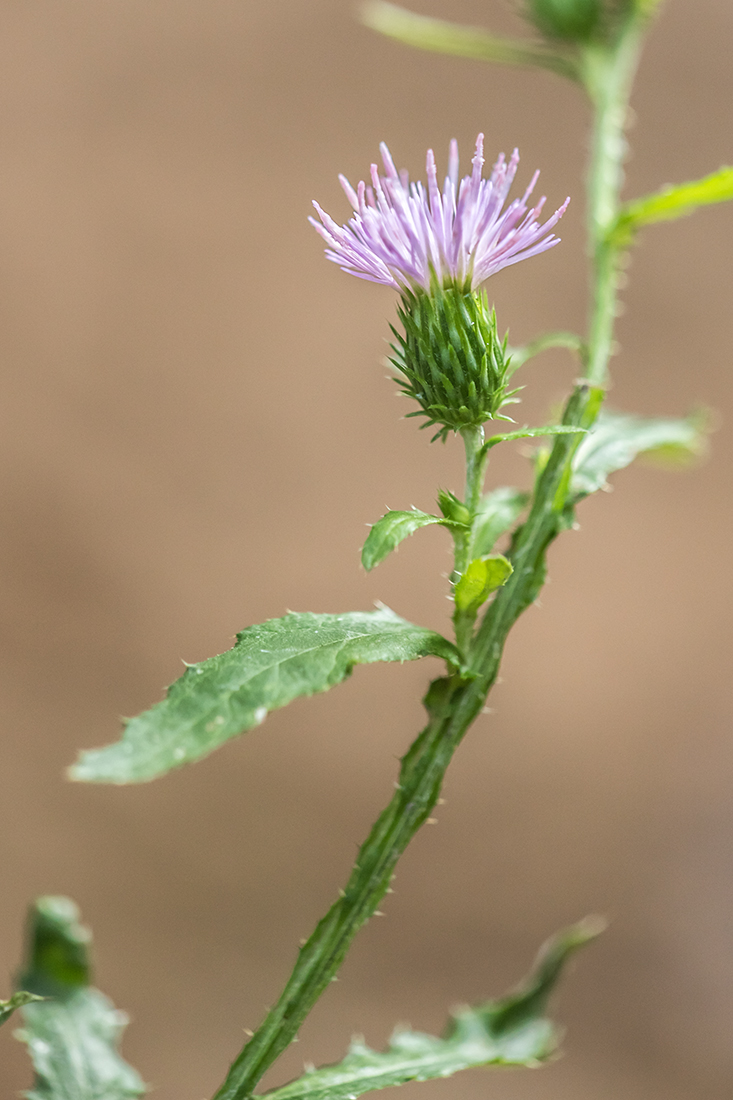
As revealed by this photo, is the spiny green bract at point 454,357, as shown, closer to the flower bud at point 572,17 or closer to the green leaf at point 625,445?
the green leaf at point 625,445

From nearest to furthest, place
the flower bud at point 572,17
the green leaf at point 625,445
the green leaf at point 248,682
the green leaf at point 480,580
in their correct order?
the green leaf at point 248,682, the green leaf at point 480,580, the green leaf at point 625,445, the flower bud at point 572,17

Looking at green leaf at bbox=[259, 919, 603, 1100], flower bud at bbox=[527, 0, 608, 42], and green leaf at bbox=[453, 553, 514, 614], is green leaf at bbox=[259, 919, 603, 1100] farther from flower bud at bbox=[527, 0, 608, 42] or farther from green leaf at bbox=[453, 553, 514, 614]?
flower bud at bbox=[527, 0, 608, 42]

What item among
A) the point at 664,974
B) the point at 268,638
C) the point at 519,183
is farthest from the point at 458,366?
the point at 519,183

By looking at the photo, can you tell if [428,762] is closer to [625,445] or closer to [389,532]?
[389,532]

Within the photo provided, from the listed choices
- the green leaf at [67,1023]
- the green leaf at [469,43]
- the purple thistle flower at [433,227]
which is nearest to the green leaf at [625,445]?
the purple thistle flower at [433,227]

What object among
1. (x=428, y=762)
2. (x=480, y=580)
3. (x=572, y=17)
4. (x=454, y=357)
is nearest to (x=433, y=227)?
(x=454, y=357)

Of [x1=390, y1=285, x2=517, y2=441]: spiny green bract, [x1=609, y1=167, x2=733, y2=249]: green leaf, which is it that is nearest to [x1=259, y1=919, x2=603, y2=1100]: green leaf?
[x1=390, y1=285, x2=517, y2=441]: spiny green bract

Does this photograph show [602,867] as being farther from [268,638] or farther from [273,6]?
[273,6]
